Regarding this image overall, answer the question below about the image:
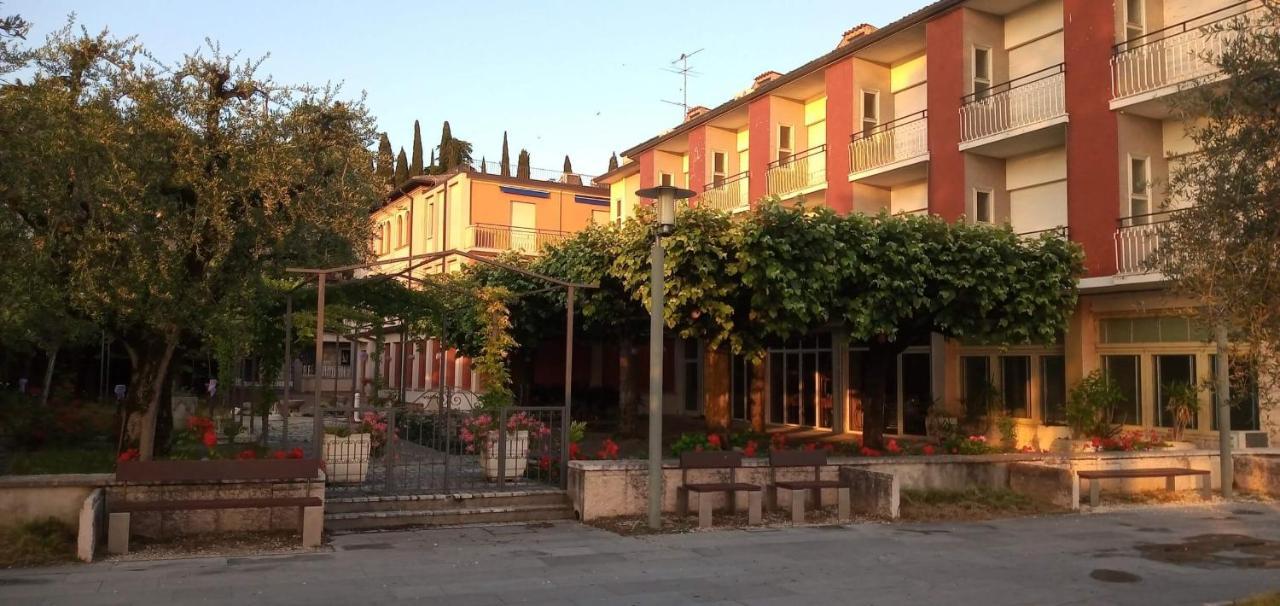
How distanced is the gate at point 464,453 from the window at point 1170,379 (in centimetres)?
1158

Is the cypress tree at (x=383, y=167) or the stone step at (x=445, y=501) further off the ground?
the cypress tree at (x=383, y=167)

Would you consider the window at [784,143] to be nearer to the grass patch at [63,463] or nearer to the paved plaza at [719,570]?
the paved plaza at [719,570]

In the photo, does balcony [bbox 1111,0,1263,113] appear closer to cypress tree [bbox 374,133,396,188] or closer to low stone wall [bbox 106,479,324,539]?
cypress tree [bbox 374,133,396,188]

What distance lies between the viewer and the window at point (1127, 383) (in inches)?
704

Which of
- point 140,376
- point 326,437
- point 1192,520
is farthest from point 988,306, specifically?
point 140,376

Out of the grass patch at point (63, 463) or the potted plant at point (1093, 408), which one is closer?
the grass patch at point (63, 463)

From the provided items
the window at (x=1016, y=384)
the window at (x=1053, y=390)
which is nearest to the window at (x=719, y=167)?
the window at (x=1016, y=384)

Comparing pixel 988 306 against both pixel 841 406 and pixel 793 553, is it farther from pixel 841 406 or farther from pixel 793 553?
pixel 841 406

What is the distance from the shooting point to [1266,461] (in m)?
14.6

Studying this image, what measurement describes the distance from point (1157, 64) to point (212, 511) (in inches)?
655

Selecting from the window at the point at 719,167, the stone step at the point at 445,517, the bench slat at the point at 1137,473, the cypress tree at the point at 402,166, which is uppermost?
the cypress tree at the point at 402,166

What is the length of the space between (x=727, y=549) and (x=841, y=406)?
15.3 m

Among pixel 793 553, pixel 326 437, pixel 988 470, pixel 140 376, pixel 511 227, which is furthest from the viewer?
pixel 511 227

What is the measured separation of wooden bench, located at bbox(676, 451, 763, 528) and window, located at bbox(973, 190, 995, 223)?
1068 centimetres
